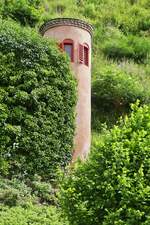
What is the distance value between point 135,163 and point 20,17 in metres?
22.3

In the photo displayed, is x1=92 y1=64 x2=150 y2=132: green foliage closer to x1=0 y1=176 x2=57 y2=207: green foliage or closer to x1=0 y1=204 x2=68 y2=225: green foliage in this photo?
x1=0 y1=176 x2=57 y2=207: green foliage

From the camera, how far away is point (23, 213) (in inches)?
642

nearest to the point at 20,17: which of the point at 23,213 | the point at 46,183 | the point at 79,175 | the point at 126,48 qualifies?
the point at 126,48

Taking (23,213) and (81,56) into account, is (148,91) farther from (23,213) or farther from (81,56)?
(23,213)

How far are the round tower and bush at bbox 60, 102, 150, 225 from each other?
9519 mm

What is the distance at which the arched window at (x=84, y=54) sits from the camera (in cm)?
2318

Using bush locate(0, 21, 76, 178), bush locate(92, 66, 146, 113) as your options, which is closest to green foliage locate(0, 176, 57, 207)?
bush locate(0, 21, 76, 178)

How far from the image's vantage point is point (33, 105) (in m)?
20.0

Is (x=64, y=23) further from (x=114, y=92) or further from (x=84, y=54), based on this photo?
(x=114, y=92)

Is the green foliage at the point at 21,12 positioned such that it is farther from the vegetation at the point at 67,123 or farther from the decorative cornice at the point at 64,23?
the decorative cornice at the point at 64,23

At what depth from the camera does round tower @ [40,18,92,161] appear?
2262 centimetres

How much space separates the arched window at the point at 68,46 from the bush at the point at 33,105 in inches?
62.4

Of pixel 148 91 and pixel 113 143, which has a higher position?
pixel 148 91

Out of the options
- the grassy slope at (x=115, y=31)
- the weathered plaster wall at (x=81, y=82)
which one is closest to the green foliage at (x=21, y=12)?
the grassy slope at (x=115, y=31)
